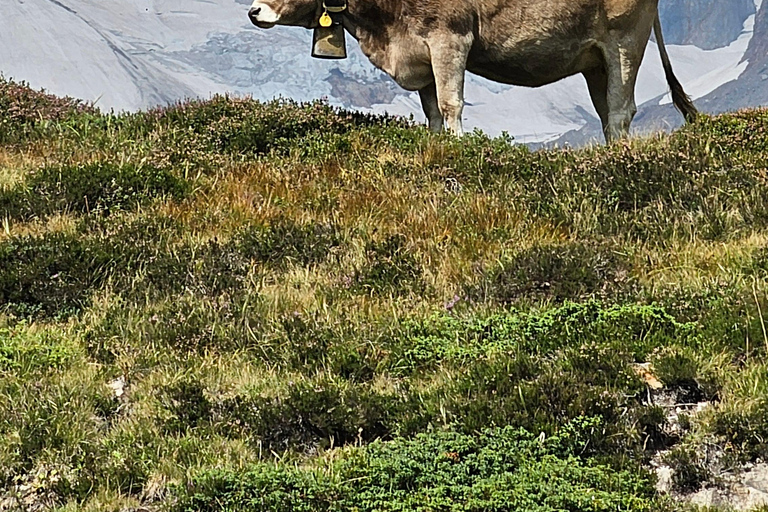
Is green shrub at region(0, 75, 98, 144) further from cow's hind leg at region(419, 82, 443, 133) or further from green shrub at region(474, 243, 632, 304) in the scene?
green shrub at region(474, 243, 632, 304)

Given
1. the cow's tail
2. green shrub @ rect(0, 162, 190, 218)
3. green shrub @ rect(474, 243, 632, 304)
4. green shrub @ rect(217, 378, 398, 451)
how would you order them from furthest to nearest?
the cow's tail → green shrub @ rect(0, 162, 190, 218) → green shrub @ rect(474, 243, 632, 304) → green shrub @ rect(217, 378, 398, 451)

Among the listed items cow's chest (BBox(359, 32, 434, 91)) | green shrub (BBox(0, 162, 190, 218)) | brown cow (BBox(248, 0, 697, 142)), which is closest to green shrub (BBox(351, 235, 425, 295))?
green shrub (BBox(0, 162, 190, 218))

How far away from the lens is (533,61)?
13.0 metres

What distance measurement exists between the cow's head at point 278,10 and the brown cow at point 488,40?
1 cm

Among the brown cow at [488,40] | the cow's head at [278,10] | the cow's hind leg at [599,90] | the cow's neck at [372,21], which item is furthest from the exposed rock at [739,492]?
the cow's hind leg at [599,90]

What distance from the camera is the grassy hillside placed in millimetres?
5059

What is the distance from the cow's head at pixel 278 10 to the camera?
12602 mm

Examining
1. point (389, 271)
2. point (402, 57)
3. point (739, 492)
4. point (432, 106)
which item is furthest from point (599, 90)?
point (739, 492)

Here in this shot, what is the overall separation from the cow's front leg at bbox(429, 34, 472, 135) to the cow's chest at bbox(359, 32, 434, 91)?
0.20 m

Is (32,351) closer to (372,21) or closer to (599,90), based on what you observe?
(372,21)

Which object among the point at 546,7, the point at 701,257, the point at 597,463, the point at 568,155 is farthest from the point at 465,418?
the point at 546,7

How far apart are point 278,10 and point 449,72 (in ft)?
7.75

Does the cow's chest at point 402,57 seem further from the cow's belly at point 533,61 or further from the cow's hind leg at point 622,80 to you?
the cow's hind leg at point 622,80

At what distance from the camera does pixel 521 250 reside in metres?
7.80
